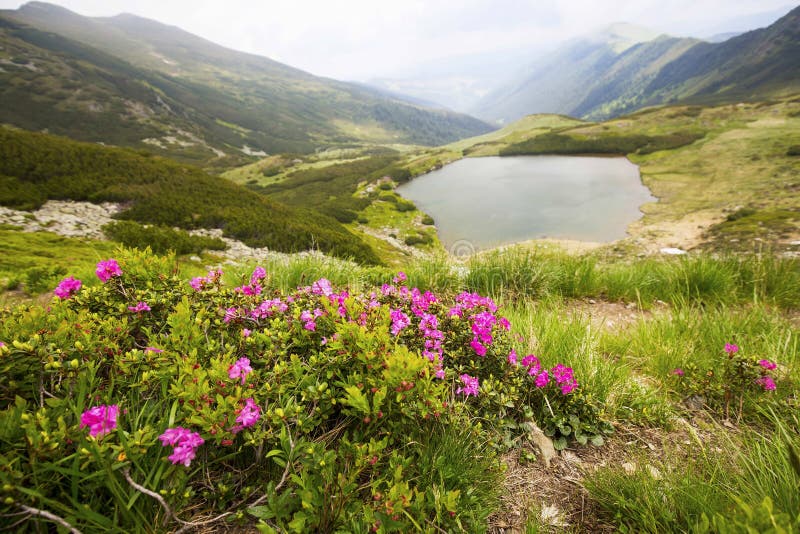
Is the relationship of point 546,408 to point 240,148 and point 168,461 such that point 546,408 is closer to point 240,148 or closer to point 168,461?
point 168,461

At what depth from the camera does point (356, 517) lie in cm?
155

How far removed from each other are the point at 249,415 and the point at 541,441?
2.02 meters

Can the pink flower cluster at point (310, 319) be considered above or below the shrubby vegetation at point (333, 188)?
above

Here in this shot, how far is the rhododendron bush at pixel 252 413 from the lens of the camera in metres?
1.41

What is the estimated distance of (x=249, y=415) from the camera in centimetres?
159

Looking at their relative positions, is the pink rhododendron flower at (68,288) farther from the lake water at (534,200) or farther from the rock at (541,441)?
the lake water at (534,200)

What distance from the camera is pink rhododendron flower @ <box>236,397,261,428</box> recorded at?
158 centimetres

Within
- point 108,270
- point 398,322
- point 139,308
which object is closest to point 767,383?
point 398,322

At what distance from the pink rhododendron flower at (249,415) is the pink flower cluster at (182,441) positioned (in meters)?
0.17

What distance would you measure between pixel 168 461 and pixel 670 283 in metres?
7.75

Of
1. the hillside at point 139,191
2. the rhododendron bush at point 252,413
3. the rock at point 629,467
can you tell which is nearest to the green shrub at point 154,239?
the hillside at point 139,191

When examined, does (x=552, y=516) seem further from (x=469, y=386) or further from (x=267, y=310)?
(x=267, y=310)

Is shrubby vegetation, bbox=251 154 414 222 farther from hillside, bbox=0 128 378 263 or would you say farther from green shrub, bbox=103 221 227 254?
green shrub, bbox=103 221 227 254

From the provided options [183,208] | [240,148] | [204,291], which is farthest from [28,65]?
[204,291]
